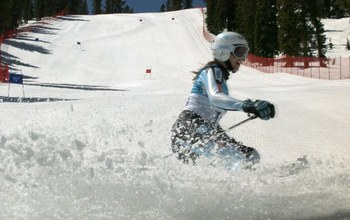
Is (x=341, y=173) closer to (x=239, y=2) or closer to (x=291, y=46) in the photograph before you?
(x=291, y=46)

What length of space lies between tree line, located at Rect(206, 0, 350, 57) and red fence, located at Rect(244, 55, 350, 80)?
4090mm

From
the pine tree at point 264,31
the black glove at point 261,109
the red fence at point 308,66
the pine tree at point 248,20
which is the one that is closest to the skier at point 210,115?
the black glove at point 261,109

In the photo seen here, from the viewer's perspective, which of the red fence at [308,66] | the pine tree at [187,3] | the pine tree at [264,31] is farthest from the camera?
the pine tree at [187,3]

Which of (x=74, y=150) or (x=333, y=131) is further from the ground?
(x=74, y=150)

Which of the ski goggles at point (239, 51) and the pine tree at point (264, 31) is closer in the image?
the ski goggles at point (239, 51)

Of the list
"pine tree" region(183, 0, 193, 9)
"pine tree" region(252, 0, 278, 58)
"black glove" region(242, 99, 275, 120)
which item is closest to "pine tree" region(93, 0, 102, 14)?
"pine tree" region(183, 0, 193, 9)

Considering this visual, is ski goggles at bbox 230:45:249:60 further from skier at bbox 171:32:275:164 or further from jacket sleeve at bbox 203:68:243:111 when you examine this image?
jacket sleeve at bbox 203:68:243:111

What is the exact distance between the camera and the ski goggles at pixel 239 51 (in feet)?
16.6

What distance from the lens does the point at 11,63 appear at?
4772 cm

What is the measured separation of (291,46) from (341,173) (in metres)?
50.2

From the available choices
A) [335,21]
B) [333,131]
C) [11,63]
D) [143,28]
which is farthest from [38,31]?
[333,131]

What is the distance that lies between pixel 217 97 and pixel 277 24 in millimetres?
60513

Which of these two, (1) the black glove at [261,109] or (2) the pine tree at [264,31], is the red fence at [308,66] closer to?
(2) the pine tree at [264,31]

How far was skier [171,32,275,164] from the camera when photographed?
4.85 metres
